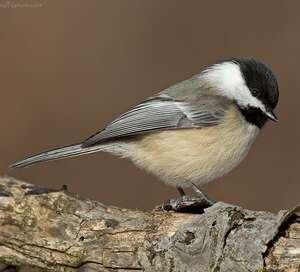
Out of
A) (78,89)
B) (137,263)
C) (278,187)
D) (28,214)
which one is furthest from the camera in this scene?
(78,89)

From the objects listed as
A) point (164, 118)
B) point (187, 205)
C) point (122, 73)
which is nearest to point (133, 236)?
point (187, 205)

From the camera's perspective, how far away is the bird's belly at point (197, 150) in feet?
13.3

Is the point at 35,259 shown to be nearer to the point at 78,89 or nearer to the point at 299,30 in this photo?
the point at 78,89

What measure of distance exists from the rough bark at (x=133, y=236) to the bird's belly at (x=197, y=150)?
2.20 feet

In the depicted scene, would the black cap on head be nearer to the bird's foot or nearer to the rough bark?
the bird's foot

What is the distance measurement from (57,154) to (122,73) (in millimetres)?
2897

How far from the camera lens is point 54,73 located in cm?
671

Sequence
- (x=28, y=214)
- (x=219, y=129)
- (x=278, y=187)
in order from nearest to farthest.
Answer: (x=28, y=214)
(x=219, y=129)
(x=278, y=187)

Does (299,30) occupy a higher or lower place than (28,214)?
higher

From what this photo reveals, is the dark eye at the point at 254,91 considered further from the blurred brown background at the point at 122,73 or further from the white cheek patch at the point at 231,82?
the blurred brown background at the point at 122,73

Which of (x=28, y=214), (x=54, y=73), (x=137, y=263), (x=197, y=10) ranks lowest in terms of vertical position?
(x=137, y=263)

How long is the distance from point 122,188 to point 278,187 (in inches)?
59.3

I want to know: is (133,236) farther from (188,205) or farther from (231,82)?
(231,82)

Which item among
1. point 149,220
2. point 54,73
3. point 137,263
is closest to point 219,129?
point 149,220
